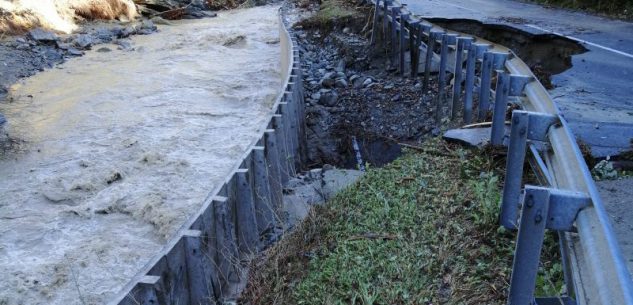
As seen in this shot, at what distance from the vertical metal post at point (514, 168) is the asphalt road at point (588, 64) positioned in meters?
1.86

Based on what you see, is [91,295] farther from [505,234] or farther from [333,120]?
[333,120]

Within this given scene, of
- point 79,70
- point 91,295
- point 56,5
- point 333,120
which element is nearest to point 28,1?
point 56,5

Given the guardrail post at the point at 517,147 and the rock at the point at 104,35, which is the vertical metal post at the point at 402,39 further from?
the rock at the point at 104,35

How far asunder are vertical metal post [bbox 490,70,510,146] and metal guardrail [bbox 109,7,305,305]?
6.55 ft

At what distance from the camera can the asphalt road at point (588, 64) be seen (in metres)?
5.69

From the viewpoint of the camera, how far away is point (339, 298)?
348 centimetres

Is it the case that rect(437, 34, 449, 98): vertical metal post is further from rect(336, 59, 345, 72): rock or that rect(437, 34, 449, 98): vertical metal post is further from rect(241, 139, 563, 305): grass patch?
rect(336, 59, 345, 72): rock

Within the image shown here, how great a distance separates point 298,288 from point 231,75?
34.6ft

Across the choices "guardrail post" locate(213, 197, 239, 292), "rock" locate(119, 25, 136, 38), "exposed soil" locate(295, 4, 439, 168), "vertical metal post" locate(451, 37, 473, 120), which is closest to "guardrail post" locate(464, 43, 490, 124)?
"vertical metal post" locate(451, 37, 473, 120)

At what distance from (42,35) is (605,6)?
15.8 meters

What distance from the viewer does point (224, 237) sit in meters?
4.25

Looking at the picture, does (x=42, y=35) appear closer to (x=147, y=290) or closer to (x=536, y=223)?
(x=147, y=290)

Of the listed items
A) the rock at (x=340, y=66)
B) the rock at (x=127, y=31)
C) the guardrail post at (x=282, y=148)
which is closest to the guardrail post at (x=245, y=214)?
the guardrail post at (x=282, y=148)

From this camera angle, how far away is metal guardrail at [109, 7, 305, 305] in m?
3.39
